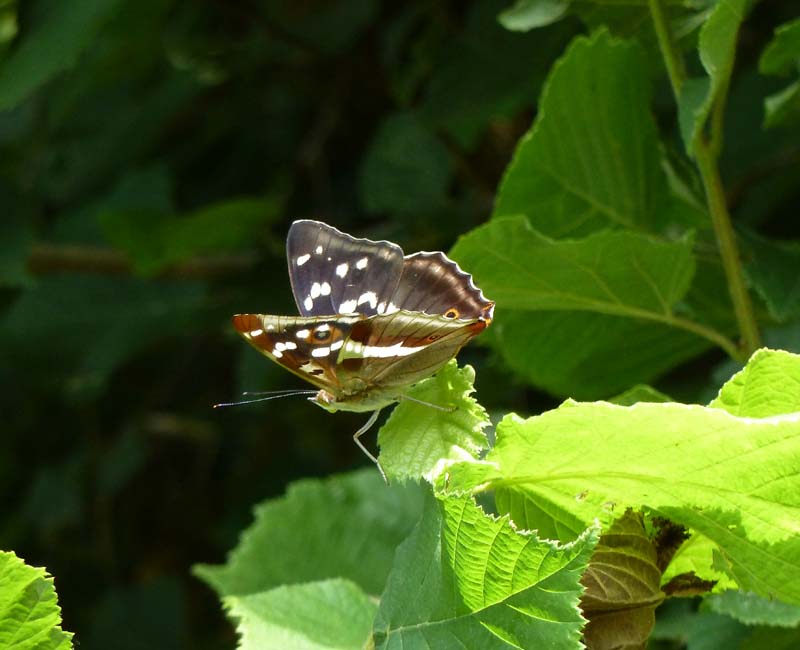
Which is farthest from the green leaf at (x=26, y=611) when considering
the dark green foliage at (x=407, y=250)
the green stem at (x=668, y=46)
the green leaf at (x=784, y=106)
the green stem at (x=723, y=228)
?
the green leaf at (x=784, y=106)

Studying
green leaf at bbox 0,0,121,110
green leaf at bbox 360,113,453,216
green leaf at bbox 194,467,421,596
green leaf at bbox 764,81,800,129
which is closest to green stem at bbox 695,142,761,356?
green leaf at bbox 764,81,800,129

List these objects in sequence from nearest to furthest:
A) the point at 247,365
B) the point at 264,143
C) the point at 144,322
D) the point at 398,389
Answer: the point at 398,389 < the point at 247,365 < the point at 144,322 < the point at 264,143

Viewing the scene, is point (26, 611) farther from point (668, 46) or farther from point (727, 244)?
point (668, 46)

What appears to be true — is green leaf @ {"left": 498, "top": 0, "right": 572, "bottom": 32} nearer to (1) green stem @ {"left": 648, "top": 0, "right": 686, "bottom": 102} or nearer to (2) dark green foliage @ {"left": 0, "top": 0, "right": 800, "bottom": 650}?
(2) dark green foliage @ {"left": 0, "top": 0, "right": 800, "bottom": 650}

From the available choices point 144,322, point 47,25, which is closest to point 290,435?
point 144,322

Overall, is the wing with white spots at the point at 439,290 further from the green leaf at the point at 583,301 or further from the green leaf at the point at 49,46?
the green leaf at the point at 49,46

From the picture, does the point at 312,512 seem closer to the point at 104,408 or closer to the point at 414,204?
the point at 414,204
